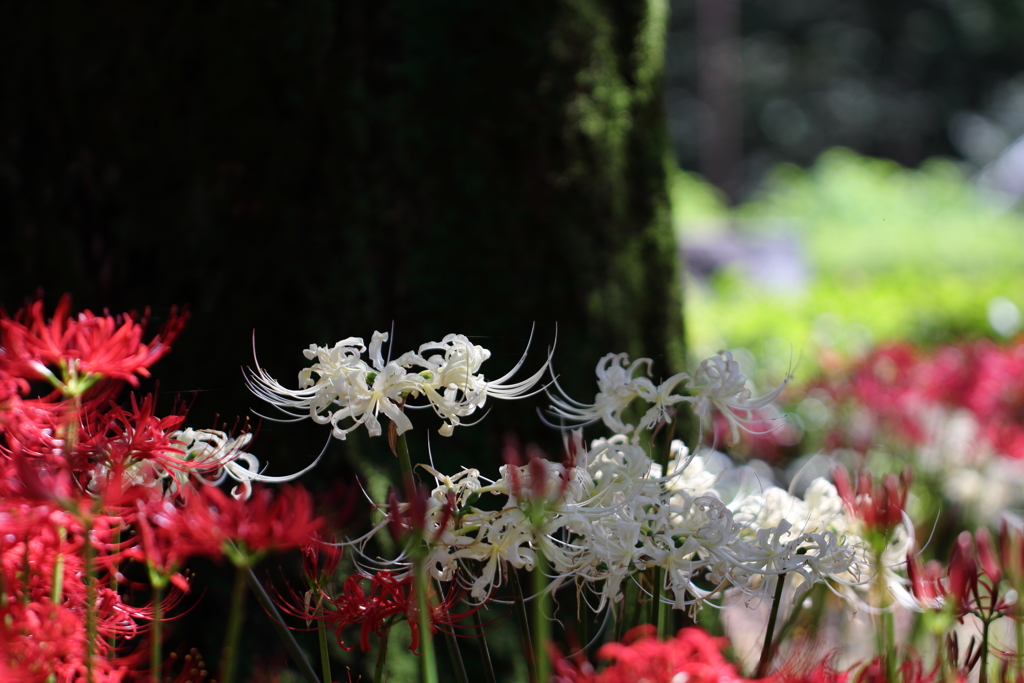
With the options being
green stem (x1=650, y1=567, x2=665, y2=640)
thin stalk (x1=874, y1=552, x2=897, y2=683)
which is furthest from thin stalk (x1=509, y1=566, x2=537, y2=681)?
thin stalk (x1=874, y1=552, x2=897, y2=683)

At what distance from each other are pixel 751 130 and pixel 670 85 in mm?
2913

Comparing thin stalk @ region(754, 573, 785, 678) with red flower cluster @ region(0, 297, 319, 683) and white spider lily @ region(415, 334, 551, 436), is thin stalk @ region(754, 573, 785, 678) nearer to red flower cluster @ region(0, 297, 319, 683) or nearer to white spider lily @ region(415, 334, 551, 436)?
white spider lily @ region(415, 334, 551, 436)

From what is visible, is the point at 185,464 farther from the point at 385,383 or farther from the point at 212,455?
the point at 385,383

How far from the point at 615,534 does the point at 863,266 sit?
10049mm

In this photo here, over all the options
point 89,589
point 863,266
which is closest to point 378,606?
point 89,589

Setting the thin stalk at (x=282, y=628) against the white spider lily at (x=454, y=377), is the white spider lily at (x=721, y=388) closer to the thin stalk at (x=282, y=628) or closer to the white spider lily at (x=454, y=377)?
the white spider lily at (x=454, y=377)

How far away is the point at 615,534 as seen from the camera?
95 cm

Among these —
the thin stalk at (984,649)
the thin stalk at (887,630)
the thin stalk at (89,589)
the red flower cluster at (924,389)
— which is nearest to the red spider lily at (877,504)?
the thin stalk at (887,630)

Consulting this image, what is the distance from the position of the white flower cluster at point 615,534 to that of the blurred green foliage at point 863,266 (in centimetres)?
109

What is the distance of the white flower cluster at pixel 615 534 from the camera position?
0.90 meters

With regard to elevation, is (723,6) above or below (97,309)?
above

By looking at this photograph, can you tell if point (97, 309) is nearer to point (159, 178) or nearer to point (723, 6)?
point (159, 178)

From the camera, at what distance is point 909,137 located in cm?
2769

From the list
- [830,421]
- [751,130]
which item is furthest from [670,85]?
[830,421]
